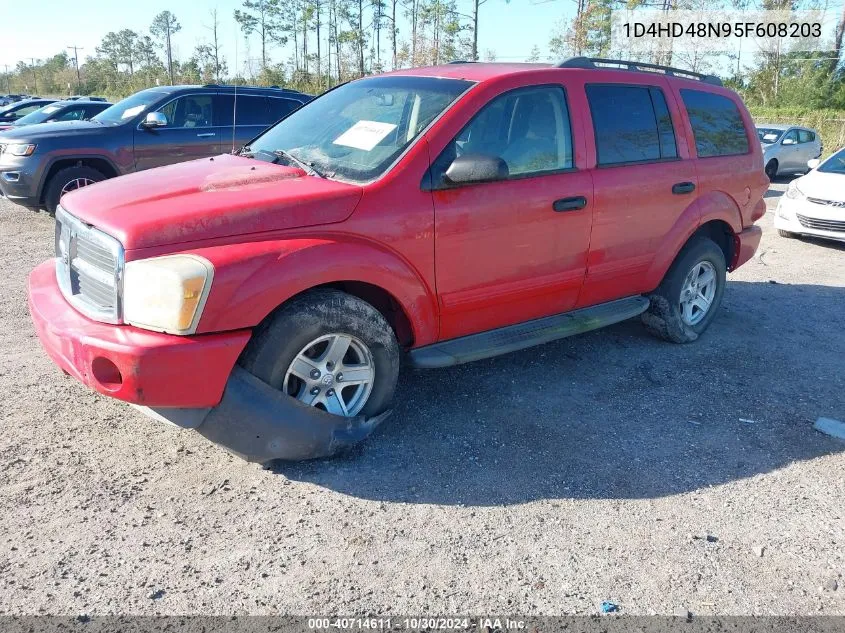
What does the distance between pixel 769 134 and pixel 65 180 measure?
53.0 ft

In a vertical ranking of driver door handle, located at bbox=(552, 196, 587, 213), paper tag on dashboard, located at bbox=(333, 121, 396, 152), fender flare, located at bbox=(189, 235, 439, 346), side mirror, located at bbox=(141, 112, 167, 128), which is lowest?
fender flare, located at bbox=(189, 235, 439, 346)

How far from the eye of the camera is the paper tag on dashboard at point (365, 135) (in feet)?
12.4

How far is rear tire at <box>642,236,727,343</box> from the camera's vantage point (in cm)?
523

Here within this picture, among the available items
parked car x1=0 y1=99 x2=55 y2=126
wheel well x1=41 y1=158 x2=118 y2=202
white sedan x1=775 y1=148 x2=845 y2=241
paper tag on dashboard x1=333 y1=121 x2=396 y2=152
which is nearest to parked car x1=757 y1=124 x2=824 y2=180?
white sedan x1=775 y1=148 x2=845 y2=241

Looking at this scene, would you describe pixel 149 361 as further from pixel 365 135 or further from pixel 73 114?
pixel 73 114

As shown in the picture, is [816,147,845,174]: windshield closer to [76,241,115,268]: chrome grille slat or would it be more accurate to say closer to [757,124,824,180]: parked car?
[757,124,824,180]: parked car

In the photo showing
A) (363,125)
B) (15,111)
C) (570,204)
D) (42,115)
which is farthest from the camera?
(15,111)

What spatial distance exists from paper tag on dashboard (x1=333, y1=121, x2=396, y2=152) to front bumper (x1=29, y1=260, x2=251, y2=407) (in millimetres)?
1315

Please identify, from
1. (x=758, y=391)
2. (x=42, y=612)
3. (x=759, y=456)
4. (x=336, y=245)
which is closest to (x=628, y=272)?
(x=758, y=391)

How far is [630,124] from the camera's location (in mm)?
4684

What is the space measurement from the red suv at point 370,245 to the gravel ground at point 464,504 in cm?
40

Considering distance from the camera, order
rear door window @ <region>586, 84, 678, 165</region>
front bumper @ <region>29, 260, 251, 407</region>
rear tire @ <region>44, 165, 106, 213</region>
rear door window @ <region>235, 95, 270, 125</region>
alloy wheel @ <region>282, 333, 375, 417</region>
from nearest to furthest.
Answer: front bumper @ <region>29, 260, 251, 407</region> → alloy wheel @ <region>282, 333, 375, 417</region> → rear door window @ <region>586, 84, 678, 165</region> → rear tire @ <region>44, 165, 106, 213</region> → rear door window @ <region>235, 95, 270, 125</region>

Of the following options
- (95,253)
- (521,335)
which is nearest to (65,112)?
(95,253)

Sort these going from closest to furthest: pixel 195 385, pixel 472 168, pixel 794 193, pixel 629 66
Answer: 1. pixel 195 385
2. pixel 472 168
3. pixel 629 66
4. pixel 794 193
